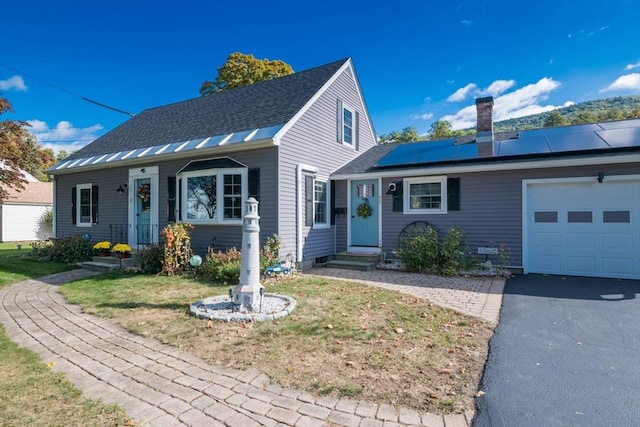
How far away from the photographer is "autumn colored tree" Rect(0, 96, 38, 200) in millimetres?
8562

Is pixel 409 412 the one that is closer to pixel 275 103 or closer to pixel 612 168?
pixel 612 168

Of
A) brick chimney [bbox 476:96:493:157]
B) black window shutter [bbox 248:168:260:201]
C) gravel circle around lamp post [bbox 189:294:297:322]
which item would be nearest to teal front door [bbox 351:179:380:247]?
black window shutter [bbox 248:168:260:201]

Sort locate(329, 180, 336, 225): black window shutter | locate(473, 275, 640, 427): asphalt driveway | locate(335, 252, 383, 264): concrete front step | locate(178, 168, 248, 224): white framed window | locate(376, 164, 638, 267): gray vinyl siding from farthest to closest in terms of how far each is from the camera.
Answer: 1. locate(329, 180, 336, 225): black window shutter
2. locate(335, 252, 383, 264): concrete front step
3. locate(178, 168, 248, 224): white framed window
4. locate(376, 164, 638, 267): gray vinyl siding
5. locate(473, 275, 640, 427): asphalt driveway

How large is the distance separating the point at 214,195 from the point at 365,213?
4.36 metres

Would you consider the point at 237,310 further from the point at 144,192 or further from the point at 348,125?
the point at 348,125

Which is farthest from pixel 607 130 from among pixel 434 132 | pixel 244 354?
pixel 434 132

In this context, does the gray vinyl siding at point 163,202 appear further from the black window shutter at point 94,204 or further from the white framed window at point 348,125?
the white framed window at point 348,125

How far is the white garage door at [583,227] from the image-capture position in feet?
23.7

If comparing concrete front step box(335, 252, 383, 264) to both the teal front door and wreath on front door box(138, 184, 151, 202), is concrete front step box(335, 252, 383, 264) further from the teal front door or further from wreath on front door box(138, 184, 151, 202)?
wreath on front door box(138, 184, 151, 202)

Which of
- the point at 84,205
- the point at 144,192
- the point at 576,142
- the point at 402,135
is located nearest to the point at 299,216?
the point at 144,192

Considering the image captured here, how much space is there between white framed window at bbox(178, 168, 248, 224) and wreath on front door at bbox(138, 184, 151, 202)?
76.3 inches

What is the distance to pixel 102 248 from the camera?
1025cm

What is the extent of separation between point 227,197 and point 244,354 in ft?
19.2

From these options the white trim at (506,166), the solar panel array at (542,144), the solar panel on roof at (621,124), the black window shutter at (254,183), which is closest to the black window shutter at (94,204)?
the black window shutter at (254,183)
